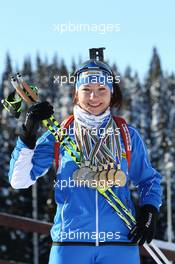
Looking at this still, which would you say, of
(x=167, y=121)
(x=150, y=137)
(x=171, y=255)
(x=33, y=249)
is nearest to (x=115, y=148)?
(x=171, y=255)

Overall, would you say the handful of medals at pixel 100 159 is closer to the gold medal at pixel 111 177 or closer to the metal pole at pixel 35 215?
the gold medal at pixel 111 177

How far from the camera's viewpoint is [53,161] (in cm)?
301

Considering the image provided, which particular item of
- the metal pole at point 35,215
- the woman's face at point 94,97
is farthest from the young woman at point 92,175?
the metal pole at point 35,215

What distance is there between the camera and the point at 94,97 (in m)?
2.99

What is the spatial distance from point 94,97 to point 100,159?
11.8 inches

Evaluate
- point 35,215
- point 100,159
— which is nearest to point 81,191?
point 100,159

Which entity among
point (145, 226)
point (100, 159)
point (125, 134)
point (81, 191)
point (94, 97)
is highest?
point (94, 97)

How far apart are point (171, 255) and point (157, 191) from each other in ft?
3.77

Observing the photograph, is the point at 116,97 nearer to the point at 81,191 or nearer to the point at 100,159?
the point at 100,159

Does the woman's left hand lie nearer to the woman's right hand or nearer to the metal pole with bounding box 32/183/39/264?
the woman's right hand

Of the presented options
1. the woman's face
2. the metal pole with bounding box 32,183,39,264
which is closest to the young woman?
the woman's face

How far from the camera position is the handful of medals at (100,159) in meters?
2.85

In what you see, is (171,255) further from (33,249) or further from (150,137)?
(150,137)

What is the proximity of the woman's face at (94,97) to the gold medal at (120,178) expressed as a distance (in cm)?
33
